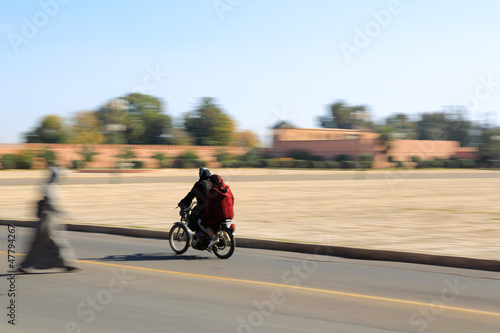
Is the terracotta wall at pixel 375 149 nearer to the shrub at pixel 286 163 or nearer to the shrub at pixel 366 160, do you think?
the shrub at pixel 366 160

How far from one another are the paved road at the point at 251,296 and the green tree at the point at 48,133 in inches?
4131

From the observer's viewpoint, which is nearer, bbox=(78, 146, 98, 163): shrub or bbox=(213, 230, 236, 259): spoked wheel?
bbox=(213, 230, 236, 259): spoked wheel

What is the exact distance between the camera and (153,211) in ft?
68.8

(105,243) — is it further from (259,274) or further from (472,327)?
(472,327)

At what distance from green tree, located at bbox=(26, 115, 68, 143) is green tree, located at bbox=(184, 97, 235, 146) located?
2836 centimetres

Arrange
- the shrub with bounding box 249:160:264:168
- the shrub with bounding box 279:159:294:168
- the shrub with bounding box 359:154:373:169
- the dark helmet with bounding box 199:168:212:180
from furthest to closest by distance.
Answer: the shrub with bounding box 279:159:294:168 < the shrub with bounding box 359:154:373:169 < the shrub with bounding box 249:160:264:168 < the dark helmet with bounding box 199:168:212:180

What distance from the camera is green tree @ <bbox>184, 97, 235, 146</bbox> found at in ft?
429

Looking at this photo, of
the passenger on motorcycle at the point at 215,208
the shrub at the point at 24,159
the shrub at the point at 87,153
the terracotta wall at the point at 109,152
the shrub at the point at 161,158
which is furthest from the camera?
the shrub at the point at 161,158

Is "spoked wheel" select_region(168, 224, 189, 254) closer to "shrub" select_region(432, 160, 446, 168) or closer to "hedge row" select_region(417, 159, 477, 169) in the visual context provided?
"hedge row" select_region(417, 159, 477, 169)

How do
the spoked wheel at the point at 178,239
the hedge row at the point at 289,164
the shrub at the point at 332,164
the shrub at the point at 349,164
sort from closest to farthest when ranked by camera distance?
the spoked wheel at the point at 178,239 < the hedge row at the point at 289,164 < the shrub at the point at 349,164 < the shrub at the point at 332,164

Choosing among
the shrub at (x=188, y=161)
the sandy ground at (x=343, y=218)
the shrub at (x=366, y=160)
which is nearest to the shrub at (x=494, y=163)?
the shrub at (x=366, y=160)

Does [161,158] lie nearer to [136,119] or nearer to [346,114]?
[136,119]

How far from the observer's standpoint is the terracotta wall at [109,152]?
77.8 metres

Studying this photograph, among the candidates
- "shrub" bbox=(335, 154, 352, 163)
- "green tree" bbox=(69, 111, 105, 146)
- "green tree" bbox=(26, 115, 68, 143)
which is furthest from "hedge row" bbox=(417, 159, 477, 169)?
"green tree" bbox=(26, 115, 68, 143)
